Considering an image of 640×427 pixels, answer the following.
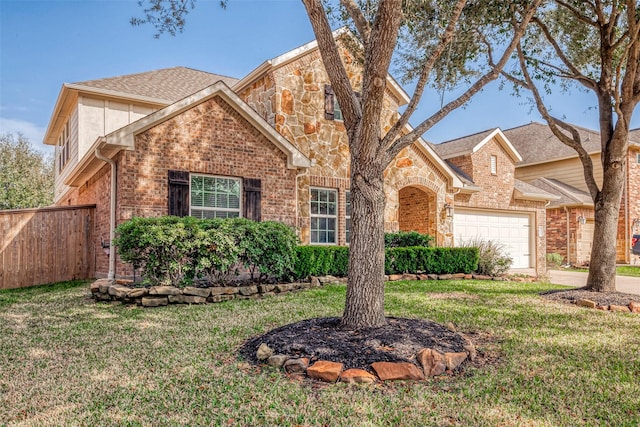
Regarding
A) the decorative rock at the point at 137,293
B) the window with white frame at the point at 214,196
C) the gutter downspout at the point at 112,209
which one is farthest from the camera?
the window with white frame at the point at 214,196

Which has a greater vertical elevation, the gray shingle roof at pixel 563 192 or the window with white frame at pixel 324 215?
the gray shingle roof at pixel 563 192

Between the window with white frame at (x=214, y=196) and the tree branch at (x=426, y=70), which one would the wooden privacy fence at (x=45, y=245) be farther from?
the tree branch at (x=426, y=70)

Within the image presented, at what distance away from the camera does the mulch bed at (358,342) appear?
13.9ft

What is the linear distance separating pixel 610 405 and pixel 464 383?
1.05 m

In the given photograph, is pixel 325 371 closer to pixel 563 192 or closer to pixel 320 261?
pixel 320 261

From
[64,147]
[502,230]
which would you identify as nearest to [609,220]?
[502,230]

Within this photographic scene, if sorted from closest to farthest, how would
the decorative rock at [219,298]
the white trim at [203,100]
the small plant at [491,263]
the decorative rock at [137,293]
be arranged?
1. the decorative rock at [137,293]
2. the decorative rock at [219,298]
3. the white trim at [203,100]
4. the small plant at [491,263]

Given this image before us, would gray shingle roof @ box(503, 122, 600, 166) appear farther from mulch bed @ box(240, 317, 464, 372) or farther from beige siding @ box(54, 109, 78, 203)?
beige siding @ box(54, 109, 78, 203)

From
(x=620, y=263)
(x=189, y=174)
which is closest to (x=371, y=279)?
(x=189, y=174)

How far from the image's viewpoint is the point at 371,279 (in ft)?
16.1

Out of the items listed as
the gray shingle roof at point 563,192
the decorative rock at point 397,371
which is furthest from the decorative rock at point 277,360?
the gray shingle roof at point 563,192

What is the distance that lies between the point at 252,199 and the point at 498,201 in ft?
34.9

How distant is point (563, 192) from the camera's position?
20.1 metres

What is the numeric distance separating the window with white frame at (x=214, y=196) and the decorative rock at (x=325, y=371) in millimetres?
6800
